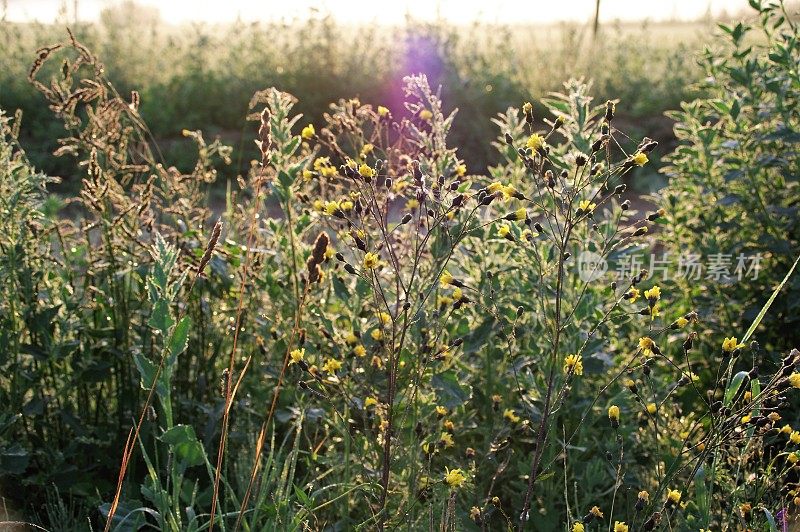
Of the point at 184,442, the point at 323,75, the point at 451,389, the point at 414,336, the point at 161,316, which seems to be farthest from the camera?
the point at 323,75

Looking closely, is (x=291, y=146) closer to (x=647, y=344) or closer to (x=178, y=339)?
(x=178, y=339)

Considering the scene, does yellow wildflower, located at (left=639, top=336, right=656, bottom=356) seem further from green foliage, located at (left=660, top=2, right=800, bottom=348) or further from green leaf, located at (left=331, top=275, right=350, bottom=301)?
green foliage, located at (left=660, top=2, right=800, bottom=348)

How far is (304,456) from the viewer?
271cm

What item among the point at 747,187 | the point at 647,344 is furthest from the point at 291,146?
the point at 747,187

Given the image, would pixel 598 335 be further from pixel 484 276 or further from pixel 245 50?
pixel 245 50

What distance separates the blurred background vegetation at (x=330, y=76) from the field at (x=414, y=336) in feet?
13.7

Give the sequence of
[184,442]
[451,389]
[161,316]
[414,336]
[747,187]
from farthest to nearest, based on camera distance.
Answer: [747,187], [414,336], [451,389], [184,442], [161,316]

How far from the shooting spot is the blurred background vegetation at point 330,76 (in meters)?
8.00

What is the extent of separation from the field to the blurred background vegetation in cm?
416

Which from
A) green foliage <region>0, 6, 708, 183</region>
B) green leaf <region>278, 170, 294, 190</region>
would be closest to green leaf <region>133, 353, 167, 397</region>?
green leaf <region>278, 170, 294, 190</region>

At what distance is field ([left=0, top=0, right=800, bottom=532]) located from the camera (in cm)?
197

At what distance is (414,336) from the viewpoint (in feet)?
8.18

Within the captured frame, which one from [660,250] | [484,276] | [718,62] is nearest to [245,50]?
[660,250]

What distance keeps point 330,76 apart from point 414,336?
6.22m
